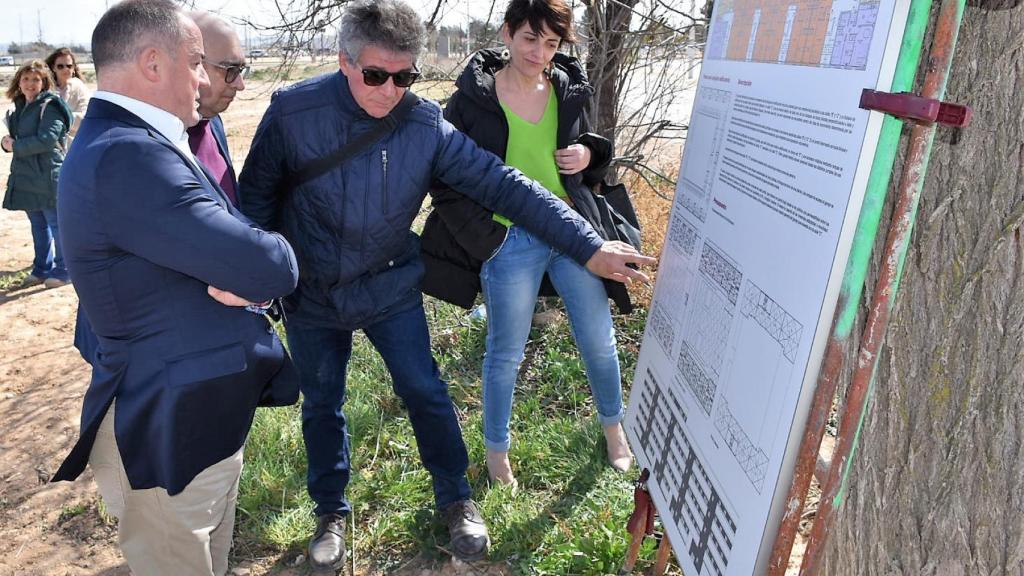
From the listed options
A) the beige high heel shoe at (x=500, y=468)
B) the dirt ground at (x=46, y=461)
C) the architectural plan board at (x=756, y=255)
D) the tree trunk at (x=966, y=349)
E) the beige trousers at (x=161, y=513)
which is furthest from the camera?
the beige high heel shoe at (x=500, y=468)

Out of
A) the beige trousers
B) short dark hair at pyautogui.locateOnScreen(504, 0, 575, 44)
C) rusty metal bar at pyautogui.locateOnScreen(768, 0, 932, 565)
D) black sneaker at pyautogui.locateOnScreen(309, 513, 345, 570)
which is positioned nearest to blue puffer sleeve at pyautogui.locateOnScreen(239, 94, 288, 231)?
the beige trousers

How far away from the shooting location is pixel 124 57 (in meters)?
1.77

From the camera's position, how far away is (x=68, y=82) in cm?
672

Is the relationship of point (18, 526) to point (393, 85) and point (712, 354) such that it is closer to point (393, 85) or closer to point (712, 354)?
point (393, 85)

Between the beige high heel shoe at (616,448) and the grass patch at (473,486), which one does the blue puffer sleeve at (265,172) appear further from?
the beige high heel shoe at (616,448)

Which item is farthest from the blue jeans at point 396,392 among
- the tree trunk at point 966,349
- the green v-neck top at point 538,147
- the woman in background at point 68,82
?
the woman in background at point 68,82

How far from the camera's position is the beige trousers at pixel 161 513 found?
1981mm

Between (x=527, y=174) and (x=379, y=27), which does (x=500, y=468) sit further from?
(x=379, y=27)

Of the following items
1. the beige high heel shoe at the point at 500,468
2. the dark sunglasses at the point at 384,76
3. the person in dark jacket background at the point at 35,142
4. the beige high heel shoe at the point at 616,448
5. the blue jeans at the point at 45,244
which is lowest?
the blue jeans at the point at 45,244

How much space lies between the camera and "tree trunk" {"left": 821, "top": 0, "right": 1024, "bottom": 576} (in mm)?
1361

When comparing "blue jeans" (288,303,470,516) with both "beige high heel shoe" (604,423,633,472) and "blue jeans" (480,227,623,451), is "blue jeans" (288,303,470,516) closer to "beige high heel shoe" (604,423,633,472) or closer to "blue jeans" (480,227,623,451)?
"blue jeans" (480,227,623,451)

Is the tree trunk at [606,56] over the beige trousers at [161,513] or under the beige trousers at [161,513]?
over

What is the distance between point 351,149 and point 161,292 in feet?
2.56

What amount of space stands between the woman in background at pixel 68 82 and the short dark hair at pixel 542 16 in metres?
5.27
